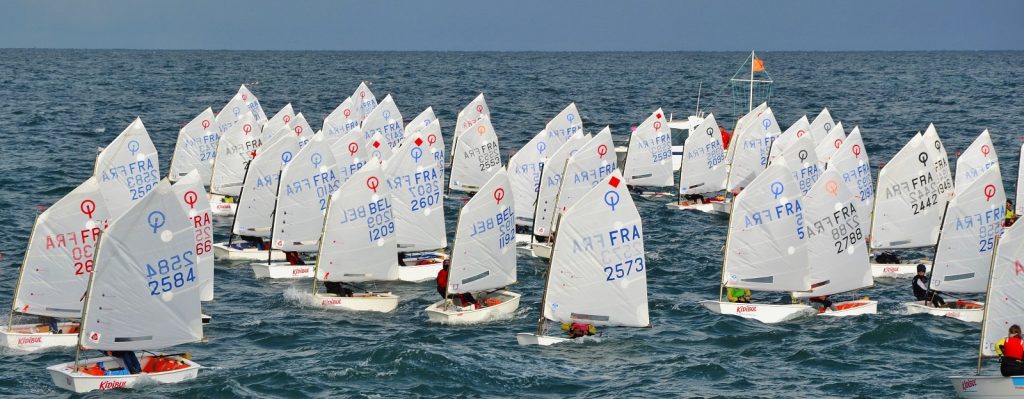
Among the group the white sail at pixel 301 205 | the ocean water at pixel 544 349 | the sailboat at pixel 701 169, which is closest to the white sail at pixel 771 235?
the ocean water at pixel 544 349

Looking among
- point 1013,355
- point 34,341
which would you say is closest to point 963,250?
point 1013,355

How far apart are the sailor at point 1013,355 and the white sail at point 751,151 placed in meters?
34.1

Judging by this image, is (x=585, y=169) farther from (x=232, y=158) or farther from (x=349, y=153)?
(x=232, y=158)

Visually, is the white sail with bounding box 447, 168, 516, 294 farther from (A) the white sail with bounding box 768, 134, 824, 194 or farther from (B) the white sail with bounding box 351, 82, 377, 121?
(B) the white sail with bounding box 351, 82, 377, 121

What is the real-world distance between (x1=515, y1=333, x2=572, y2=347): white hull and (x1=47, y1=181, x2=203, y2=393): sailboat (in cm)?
919

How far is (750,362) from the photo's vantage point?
39.2 meters

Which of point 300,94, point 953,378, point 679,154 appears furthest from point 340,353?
point 300,94

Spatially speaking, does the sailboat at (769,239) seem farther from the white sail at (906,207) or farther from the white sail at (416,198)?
the white sail at (416,198)

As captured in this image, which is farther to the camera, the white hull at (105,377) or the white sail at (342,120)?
the white sail at (342,120)

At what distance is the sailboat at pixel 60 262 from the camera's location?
1518 inches

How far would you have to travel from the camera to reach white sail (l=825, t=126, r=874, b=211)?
2202 inches

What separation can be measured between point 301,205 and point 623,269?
1521 centimetres

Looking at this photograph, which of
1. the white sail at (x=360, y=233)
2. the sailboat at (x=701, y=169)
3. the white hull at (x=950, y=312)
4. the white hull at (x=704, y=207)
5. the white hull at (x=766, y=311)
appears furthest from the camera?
the sailboat at (x=701, y=169)

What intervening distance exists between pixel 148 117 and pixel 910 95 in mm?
81463
